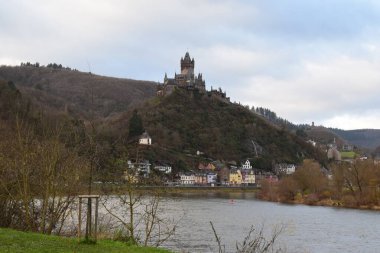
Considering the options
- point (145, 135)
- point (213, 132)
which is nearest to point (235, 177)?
point (213, 132)

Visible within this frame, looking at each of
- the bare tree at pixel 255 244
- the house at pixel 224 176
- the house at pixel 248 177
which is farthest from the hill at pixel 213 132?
the bare tree at pixel 255 244

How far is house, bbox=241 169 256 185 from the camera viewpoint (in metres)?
155

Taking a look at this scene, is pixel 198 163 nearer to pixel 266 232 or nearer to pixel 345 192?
pixel 345 192

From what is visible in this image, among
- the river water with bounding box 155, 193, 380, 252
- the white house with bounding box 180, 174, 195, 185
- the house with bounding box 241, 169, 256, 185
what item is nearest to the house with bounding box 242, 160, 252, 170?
the house with bounding box 241, 169, 256, 185

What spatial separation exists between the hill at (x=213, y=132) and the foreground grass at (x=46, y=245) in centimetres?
14279

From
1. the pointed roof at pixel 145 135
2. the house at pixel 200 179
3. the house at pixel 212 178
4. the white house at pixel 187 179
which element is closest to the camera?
the white house at pixel 187 179

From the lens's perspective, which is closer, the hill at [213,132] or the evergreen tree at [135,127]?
the evergreen tree at [135,127]

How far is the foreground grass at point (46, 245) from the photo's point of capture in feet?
37.7

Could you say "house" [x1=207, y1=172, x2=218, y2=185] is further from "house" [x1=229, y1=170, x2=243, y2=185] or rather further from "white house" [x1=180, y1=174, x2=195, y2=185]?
"white house" [x1=180, y1=174, x2=195, y2=185]

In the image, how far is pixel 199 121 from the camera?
17925 centimetres

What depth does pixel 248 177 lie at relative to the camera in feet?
515

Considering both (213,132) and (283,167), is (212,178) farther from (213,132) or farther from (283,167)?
(213,132)

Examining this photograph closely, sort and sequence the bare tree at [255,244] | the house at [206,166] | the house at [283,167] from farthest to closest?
1. the house at [283,167]
2. the house at [206,166]
3. the bare tree at [255,244]

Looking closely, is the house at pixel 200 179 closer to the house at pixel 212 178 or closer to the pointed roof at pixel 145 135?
the house at pixel 212 178
